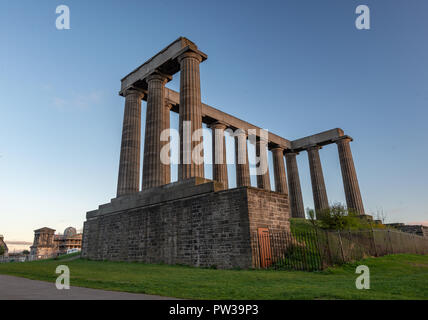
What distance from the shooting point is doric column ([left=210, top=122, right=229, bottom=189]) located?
29.5 meters

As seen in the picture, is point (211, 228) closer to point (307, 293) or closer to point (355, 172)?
point (307, 293)

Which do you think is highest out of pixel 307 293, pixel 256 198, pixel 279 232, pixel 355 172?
pixel 355 172

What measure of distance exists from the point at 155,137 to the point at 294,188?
25108 mm

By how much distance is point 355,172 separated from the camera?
36.6 metres

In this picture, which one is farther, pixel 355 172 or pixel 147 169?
pixel 355 172

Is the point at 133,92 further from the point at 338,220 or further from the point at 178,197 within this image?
the point at 338,220

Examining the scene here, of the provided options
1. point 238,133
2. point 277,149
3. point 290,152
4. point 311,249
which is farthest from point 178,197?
point 290,152

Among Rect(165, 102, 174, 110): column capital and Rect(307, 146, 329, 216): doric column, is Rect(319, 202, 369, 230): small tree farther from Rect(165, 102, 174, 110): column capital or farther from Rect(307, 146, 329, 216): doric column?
Rect(165, 102, 174, 110): column capital

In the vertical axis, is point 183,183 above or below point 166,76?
below

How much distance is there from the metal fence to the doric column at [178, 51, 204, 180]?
6.70m
